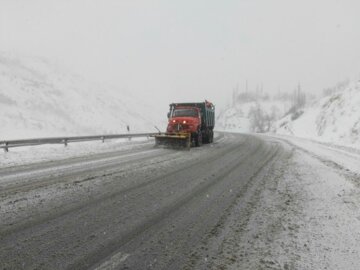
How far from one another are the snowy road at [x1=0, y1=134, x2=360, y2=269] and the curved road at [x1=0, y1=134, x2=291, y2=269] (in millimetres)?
15

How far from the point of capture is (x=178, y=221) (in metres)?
4.90

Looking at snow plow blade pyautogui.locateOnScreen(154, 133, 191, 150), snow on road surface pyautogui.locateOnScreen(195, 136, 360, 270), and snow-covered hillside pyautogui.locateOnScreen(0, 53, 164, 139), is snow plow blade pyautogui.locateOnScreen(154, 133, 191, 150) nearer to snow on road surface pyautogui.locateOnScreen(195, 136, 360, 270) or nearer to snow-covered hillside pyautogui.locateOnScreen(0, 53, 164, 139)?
snow on road surface pyautogui.locateOnScreen(195, 136, 360, 270)

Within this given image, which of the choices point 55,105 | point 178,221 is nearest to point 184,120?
point 178,221

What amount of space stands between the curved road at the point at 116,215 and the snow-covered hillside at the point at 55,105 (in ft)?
77.3

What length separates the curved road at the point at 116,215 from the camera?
362cm

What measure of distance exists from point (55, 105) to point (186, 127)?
92.6 feet

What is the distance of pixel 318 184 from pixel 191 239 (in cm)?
497

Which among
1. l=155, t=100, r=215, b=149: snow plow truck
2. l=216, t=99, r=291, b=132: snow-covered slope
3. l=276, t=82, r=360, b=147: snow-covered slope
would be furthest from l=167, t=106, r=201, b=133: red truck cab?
l=216, t=99, r=291, b=132: snow-covered slope

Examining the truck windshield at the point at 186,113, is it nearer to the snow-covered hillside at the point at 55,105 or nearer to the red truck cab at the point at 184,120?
the red truck cab at the point at 184,120

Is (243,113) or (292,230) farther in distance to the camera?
(243,113)

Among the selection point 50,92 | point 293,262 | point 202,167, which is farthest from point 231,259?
point 50,92

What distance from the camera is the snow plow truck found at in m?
17.9

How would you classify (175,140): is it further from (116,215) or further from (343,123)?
(343,123)

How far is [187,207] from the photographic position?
567 cm
